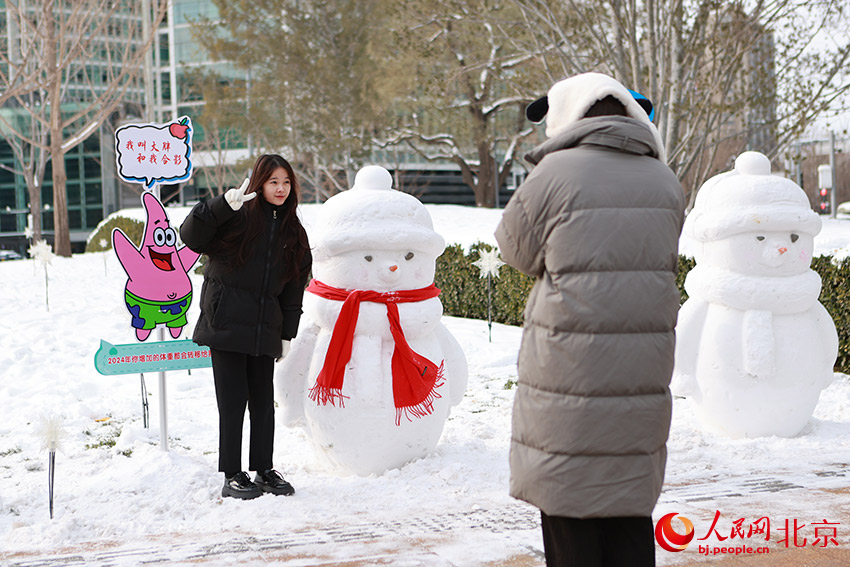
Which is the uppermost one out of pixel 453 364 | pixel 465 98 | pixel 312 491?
pixel 465 98

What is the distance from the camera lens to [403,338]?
4.49 metres

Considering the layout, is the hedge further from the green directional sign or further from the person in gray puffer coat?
the person in gray puffer coat

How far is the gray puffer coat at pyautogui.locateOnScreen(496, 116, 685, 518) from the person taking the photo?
2182mm

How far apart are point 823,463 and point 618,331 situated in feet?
10.4

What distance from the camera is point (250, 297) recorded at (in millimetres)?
4148

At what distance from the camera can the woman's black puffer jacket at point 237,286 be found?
13.4 feet

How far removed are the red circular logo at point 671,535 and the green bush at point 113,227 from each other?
13.3 meters

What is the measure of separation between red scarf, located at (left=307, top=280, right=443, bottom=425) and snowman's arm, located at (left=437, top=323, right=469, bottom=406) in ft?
0.96

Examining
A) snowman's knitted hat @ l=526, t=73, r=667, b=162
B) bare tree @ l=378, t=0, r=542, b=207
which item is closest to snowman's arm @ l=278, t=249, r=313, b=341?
snowman's knitted hat @ l=526, t=73, r=667, b=162

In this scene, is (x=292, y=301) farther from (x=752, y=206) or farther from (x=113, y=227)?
(x=113, y=227)

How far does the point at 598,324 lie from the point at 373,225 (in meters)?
2.42

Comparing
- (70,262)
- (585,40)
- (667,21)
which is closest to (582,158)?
(667,21)

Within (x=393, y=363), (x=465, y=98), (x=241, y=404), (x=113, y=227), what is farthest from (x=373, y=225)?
(x=465, y=98)

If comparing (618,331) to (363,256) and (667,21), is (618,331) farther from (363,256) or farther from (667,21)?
(667,21)
